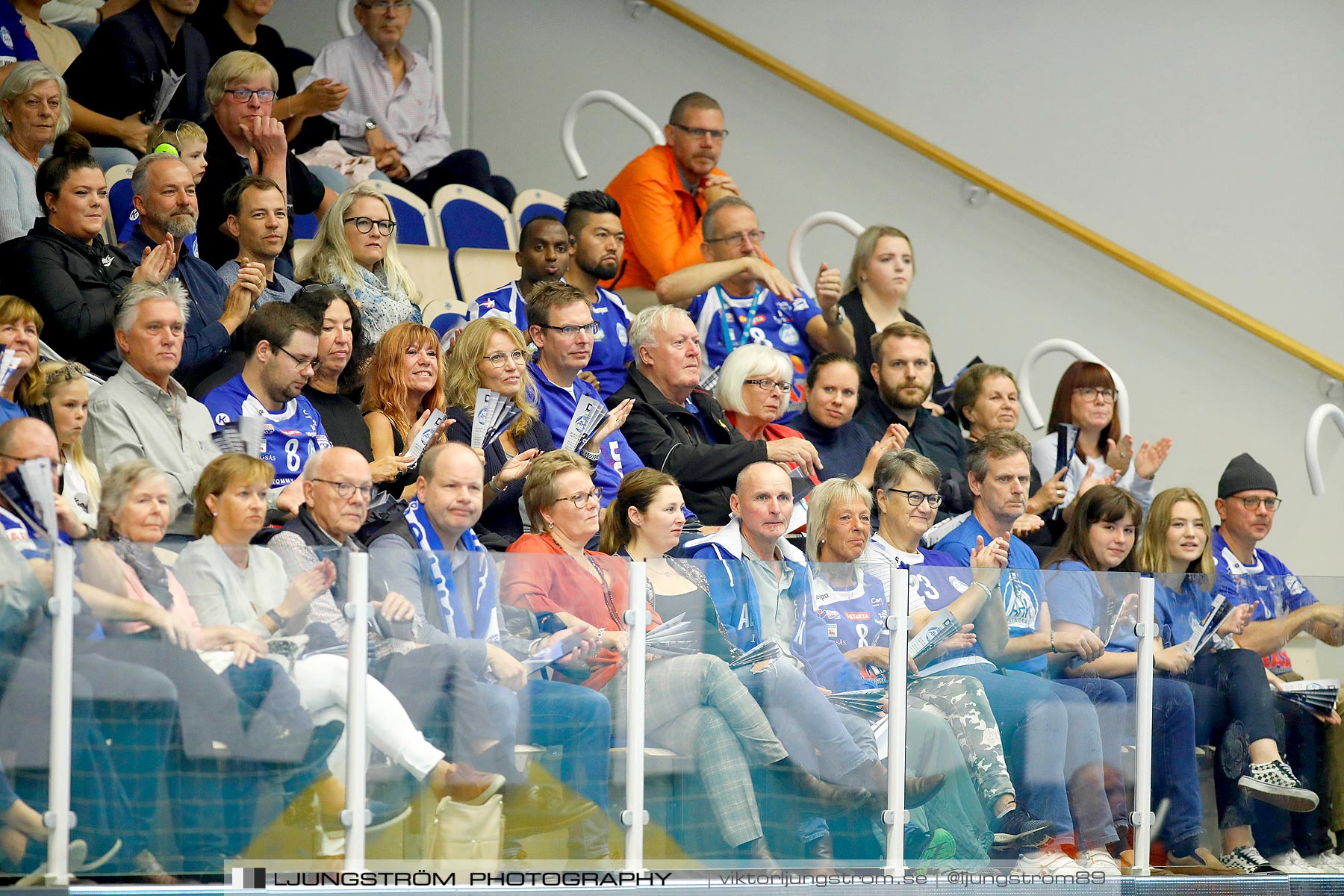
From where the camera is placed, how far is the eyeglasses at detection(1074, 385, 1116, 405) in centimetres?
555

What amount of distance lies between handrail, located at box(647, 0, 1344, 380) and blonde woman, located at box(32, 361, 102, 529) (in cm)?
430

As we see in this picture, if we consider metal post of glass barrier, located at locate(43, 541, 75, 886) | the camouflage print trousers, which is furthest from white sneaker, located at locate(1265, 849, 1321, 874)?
metal post of glass barrier, located at locate(43, 541, 75, 886)

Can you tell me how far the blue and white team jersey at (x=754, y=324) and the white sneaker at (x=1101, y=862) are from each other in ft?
6.98

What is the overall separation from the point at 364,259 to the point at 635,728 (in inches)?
76.5

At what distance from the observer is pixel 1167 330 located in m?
6.92

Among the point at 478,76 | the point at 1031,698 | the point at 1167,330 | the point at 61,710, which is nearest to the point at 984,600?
the point at 1031,698

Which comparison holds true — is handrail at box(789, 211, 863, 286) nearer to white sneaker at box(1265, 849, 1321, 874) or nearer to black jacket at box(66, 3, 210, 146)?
black jacket at box(66, 3, 210, 146)

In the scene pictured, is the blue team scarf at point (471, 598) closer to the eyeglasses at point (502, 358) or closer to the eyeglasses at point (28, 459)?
the eyeglasses at point (28, 459)

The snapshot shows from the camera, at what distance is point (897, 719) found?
12.0 ft

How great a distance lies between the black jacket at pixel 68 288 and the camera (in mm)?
4023

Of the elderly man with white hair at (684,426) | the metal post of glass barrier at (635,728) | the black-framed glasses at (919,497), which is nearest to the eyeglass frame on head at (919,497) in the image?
the black-framed glasses at (919,497)

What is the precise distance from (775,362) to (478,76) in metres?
3.31

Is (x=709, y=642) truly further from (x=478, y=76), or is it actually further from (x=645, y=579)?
(x=478, y=76)

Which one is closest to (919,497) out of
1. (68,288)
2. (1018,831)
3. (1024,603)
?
(1024,603)
